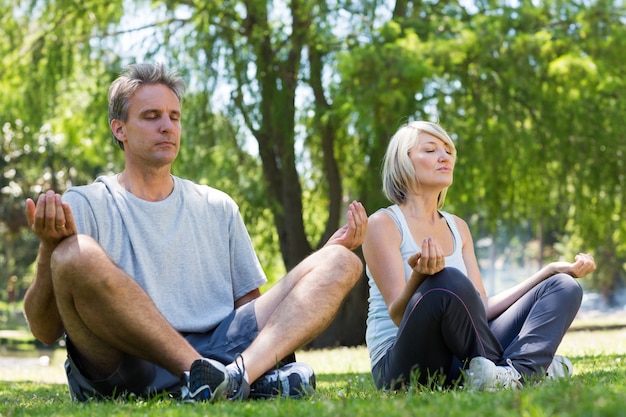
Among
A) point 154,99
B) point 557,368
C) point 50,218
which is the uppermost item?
point 154,99

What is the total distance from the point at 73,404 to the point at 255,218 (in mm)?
10689

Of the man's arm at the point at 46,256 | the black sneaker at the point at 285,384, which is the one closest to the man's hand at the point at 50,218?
the man's arm at the point at 46,256

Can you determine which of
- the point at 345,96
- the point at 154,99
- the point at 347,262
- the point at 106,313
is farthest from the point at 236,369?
the point at 345,96

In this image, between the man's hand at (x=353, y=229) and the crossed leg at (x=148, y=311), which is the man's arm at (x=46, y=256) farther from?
the man's hand at (x=353, y=229)

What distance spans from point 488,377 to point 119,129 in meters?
2.16

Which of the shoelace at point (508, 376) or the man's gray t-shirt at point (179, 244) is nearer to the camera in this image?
the shoelace at point (508, 376)

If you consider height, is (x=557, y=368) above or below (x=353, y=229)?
below

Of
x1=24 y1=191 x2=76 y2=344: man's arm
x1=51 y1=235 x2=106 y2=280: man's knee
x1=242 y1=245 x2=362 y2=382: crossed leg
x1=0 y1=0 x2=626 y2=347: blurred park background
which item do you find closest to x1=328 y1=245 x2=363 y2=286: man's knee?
x1=242 y1=245 x2=362 y2=382: crossed leg

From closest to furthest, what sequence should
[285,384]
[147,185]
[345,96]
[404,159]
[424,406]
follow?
[424,406] → [285,384] → [147,185] → [404,159] → [345,96]

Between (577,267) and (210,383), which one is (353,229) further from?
(577,267)

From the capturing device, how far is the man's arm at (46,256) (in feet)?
11.6

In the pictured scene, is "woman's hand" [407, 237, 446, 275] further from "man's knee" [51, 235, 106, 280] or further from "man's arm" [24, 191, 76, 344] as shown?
"man's arm" [24, 191, 76, 344]

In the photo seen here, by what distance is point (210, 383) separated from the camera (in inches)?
138

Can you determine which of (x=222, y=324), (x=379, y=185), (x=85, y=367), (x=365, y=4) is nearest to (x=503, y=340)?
(x=222, y=324)
